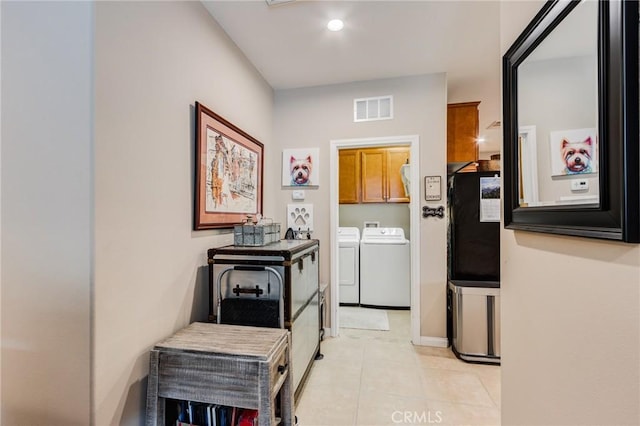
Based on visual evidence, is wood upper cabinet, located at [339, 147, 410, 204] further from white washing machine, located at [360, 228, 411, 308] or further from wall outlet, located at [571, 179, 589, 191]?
wall outlet, located at [571, 179, 589, 191]

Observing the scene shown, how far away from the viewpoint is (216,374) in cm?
116

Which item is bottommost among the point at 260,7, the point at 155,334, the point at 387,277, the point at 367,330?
the point at 367,330

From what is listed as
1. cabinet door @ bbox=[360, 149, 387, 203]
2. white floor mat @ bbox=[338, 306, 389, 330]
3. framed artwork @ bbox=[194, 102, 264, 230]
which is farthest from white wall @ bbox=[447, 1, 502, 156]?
white floor mat @ bbox=[338, 306, 389, 330]

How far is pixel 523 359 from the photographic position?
1.09 metres

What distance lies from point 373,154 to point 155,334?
11.6 feet

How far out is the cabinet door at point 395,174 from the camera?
404 centimetres

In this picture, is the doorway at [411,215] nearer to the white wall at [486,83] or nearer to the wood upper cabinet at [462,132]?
the wood upper cabinet at [462,132]

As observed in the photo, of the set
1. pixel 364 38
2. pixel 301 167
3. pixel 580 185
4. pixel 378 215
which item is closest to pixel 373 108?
pixel 364 38

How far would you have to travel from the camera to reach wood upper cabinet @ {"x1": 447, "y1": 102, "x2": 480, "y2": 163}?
3031 mm

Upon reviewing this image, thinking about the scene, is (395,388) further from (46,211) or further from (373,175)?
(373,175)

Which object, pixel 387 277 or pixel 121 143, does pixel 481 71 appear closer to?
pixel 387 277

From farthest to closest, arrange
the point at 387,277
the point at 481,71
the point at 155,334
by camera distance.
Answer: the point at 387,277
the point at 481,71
the point at 155,334

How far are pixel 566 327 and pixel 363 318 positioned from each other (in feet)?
9.06

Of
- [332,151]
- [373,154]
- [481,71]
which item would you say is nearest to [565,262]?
[332,151]
